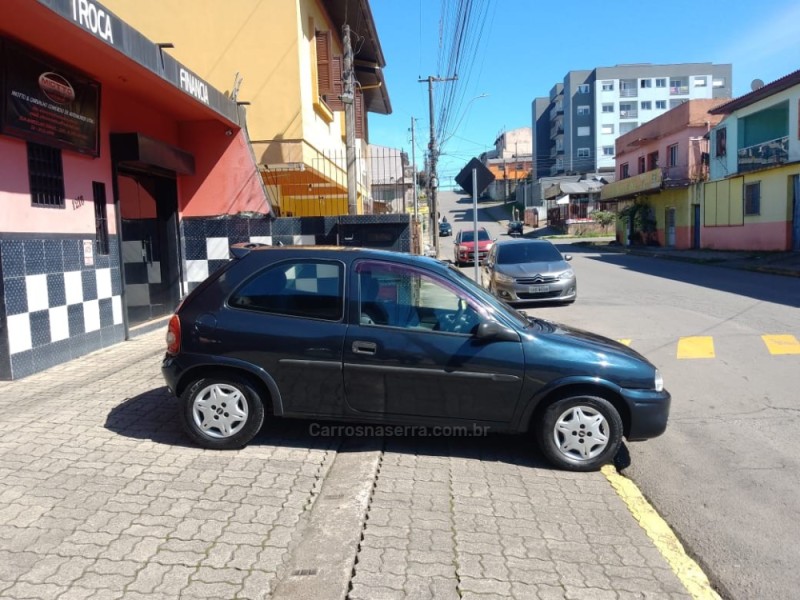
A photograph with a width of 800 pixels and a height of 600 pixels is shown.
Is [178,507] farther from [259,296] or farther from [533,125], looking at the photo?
[533,125]

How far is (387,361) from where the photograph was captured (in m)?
4.52

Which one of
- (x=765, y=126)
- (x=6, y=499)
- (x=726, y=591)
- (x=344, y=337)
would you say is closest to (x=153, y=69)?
(x=344, y=337)

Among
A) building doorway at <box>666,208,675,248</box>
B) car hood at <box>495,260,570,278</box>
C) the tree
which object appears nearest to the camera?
car hood at <box>495,260,570,278</box>

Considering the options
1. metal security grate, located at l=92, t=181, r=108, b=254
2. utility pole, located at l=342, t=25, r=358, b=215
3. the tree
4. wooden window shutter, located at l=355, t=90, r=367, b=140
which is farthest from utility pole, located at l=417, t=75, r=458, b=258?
the tree

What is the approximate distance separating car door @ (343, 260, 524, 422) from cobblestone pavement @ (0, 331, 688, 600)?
0.44 meters

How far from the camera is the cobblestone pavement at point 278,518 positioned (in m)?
3.02

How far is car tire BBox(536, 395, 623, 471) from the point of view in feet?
14.7

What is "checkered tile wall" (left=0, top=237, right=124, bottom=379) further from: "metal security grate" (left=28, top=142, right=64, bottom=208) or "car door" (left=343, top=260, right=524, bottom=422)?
"car door" (left=343, top=260, right=524, bottom=422)

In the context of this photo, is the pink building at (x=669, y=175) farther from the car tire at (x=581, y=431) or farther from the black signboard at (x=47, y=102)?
the car tire at (x=581, y=431)

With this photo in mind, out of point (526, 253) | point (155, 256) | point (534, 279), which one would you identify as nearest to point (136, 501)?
point (155, 256)

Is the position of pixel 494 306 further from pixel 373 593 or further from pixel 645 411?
pixel 373 593

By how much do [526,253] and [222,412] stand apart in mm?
10937

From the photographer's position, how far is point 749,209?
28047mm

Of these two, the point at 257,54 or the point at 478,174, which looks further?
the point at 478,174
